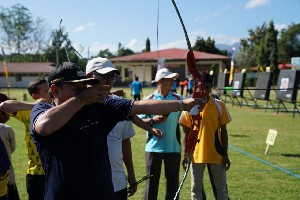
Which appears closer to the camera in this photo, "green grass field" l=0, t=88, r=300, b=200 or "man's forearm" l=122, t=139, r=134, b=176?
"man's forearm" l=122, t=139, r=134, b=176

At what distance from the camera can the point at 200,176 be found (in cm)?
423

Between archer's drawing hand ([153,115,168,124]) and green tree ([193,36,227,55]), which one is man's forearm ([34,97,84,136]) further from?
green tree ([193,36,227,55])

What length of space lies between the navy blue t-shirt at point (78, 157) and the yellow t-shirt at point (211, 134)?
2153 millimetres

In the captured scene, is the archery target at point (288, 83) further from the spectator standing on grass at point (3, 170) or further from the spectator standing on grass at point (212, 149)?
the spectator standing on grass at point (3, 170)

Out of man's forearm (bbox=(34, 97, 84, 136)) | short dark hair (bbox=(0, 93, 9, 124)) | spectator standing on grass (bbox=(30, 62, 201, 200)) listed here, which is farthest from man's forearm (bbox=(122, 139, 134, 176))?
man's forearm (bbox=(34, 97, 84, 136))

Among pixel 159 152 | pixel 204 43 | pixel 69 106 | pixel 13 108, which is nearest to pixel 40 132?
pixel 69 106

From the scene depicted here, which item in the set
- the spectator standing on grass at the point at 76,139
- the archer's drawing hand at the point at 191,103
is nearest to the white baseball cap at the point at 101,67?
the spectator standing on grass at the point at 76,139

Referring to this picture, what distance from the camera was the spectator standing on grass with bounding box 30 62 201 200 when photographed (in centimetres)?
196

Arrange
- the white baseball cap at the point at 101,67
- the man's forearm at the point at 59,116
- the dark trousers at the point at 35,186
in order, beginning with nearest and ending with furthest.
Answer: the man's forearm at the point at 59,116 → the white baseball cap at the point at 101,67 → the dark trousers at the point at 35,186

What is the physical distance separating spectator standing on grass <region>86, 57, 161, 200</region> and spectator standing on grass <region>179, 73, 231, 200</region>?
2.44 feet

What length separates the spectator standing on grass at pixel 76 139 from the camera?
1958 mm

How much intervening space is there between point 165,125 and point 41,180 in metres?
1.60

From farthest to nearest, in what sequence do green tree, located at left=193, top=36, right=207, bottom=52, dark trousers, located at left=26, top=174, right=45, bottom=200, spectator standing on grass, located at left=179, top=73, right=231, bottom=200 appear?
green tree, located at left=193, top=36, right=207, bottom=52 < spectator standing on grass, located at left=179, top=73, right=231, bottom=200 < dark trousers, located at left=26, top=174, right=45, bottom=200

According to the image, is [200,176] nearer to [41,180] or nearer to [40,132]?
[41,180]
